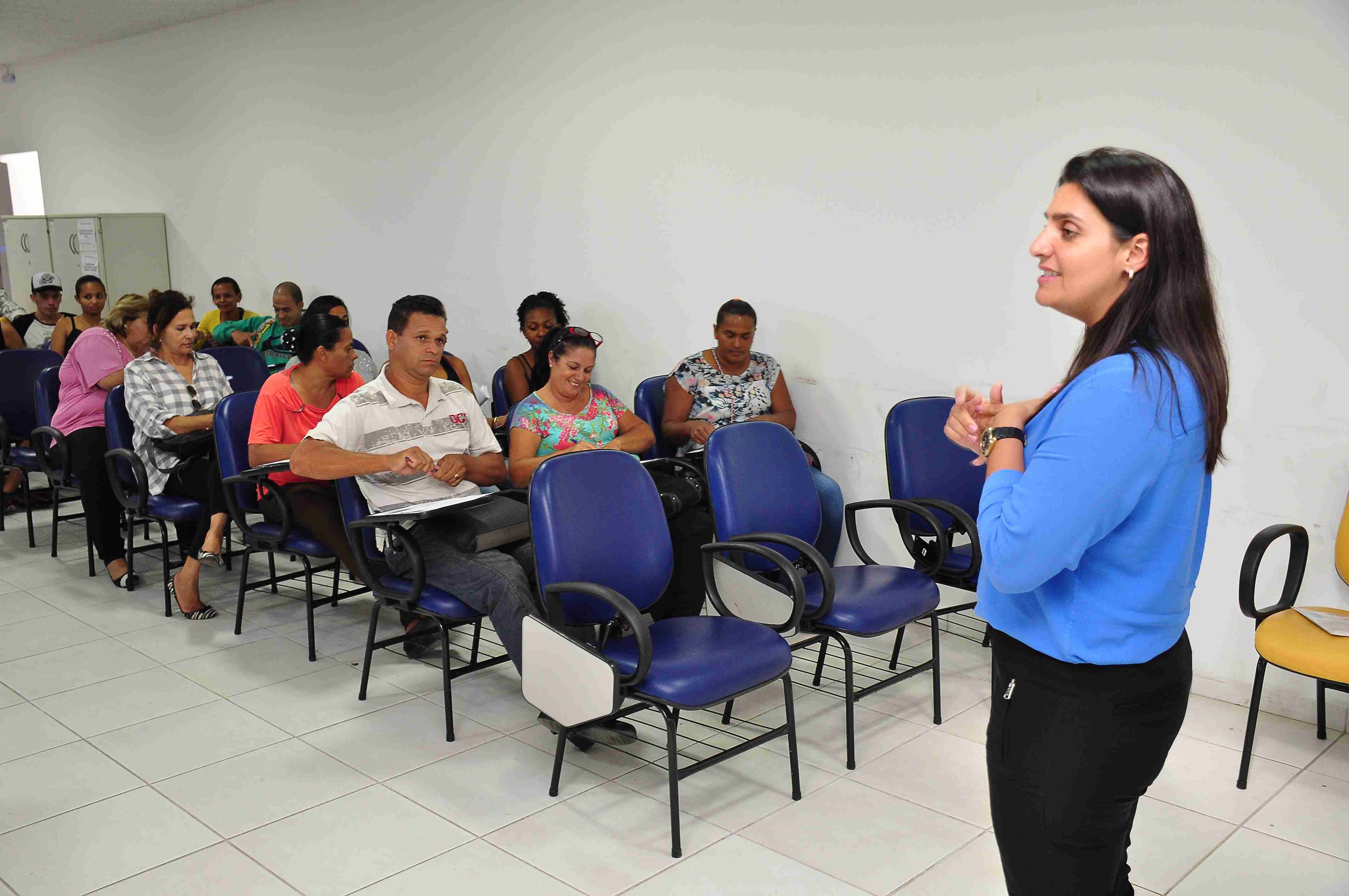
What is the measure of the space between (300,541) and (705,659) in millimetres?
2005

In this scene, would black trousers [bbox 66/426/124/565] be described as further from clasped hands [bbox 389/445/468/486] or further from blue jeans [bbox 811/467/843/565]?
blue jeans [bbox 811/467/843/565]

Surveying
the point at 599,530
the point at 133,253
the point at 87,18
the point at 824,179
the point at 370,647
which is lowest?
the point at 370,647

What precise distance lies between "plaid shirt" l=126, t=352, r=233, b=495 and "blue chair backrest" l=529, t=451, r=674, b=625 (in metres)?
2.29

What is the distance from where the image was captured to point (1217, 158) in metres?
3.42

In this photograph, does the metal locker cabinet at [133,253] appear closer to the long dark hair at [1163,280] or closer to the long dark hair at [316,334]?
the long dark hair at [316,334]

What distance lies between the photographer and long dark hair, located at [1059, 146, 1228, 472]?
1.25m

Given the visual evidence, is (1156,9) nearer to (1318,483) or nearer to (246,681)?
(1318,483)

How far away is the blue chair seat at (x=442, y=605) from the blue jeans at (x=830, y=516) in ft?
5.34

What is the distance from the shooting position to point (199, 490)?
178 inches

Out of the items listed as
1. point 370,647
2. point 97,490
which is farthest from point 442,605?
point 97,490

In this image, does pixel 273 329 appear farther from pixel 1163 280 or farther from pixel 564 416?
pixel 1163 280

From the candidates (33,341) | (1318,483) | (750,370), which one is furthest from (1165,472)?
(33,341)

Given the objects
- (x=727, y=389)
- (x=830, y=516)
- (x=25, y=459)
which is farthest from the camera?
(x=25, y=459)

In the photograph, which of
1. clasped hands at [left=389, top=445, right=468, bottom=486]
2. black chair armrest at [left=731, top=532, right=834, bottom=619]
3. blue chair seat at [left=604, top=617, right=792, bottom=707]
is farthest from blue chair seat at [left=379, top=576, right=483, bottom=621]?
black chair armrest at [left=731, top=532, right=834, bottom=619]
